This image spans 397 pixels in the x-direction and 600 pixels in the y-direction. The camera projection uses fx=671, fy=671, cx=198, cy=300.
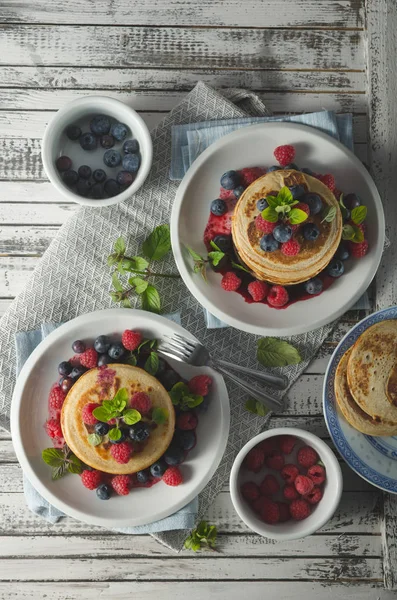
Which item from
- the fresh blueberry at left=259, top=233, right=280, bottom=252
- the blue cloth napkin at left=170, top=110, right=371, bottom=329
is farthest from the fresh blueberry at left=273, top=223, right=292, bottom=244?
the blue cloth napkin at left=170, top=110, right=371, bottom=329

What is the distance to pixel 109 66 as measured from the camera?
2.44 metres

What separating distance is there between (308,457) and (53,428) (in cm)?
84

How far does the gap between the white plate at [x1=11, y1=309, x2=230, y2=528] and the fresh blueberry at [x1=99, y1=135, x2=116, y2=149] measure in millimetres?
582

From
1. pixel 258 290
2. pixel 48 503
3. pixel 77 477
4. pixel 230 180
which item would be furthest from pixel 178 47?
pixel 48 503

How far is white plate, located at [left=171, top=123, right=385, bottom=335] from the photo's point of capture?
2207 millimetres

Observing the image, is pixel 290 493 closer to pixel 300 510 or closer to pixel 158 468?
pixel 300 510

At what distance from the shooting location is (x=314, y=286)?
7.23 ft

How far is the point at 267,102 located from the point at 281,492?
139 cm

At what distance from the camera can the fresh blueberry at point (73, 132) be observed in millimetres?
2291

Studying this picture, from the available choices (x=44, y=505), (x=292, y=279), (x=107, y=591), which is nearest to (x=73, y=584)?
(x=107, y=591)

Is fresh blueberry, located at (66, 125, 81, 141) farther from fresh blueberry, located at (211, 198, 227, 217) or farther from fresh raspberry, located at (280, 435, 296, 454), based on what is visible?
fresh raspberry, located at (280, 435, 296, 454)

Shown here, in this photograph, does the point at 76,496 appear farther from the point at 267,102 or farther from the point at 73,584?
the point at 267,102

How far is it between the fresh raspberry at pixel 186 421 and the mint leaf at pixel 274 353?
32 cm

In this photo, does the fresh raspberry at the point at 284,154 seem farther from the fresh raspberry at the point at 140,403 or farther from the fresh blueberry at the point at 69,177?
the fresh raspberry at the point at 140,403
